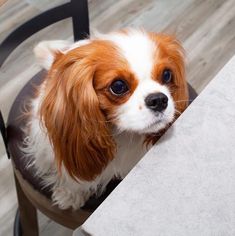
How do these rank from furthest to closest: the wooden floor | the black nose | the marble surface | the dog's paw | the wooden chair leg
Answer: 1. the wooden floor
2. the wooden chair leg
3. the dog's paw
4. the black nose
5. the marble surface

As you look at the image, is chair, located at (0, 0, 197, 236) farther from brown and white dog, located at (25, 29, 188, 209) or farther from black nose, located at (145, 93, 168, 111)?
black nose, located at (145, 93, 168, 111)

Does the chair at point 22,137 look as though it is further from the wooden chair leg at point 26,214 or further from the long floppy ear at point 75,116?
the long floppy ear at point 75,116

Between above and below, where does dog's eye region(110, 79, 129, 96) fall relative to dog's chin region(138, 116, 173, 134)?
above

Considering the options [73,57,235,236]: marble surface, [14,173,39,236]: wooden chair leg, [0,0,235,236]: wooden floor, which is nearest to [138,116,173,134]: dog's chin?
[73,57,235,236]: marble surface

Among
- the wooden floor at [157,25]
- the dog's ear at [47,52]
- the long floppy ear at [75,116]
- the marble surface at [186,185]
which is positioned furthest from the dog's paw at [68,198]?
the wooden floor at [157,25]

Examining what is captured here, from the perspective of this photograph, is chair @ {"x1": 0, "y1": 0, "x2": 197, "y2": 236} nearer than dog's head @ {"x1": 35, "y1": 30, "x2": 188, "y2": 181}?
No

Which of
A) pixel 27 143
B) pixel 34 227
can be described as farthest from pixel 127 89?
pixel 34 227

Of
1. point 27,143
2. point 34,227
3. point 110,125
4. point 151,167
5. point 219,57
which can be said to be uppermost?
point 151,167

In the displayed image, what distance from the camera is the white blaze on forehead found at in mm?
781

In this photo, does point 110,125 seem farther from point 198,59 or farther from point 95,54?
point 198,59

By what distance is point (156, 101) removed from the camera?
2.55 feet

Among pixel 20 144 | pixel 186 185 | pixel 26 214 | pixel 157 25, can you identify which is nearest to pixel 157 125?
pixel 186 185

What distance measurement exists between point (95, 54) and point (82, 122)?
4.7 inches

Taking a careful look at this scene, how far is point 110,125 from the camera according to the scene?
862 millimetres
